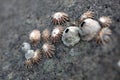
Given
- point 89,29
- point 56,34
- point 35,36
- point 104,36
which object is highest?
point 35,36

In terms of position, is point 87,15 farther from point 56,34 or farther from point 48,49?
point 48,49

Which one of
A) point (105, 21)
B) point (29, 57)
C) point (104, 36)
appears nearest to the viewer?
point (104, 36)

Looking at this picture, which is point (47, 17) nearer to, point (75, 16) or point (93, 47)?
point (75, 16)

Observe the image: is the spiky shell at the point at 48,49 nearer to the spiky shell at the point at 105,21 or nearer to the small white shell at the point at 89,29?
the small white shell at the point at 89,29

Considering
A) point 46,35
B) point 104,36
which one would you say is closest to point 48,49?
point 46,35

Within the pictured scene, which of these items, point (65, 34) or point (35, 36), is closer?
point (65, 34)

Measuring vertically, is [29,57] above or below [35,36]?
below

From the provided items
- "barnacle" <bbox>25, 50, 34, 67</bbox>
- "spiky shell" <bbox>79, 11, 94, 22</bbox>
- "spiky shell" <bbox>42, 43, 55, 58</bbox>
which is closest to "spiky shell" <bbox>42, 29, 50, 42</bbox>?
"spiky shell" <bbox>42, 43, 55, 58</bbox>

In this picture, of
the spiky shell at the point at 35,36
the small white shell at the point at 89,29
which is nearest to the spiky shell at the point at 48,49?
the spiky shell at the point at 35,36
